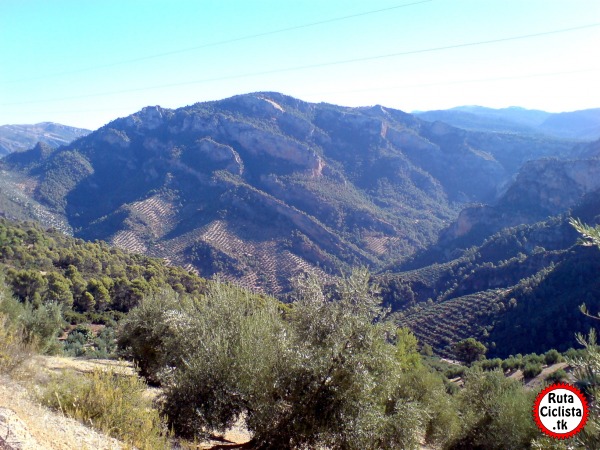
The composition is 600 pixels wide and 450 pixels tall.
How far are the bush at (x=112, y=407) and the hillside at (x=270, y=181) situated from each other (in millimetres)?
58679

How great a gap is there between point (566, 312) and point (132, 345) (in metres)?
35.2

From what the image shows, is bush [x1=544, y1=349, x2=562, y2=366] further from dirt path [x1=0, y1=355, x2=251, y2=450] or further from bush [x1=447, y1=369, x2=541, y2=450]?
dirt path [x1=0, y1=355, x2=251, y2=450]

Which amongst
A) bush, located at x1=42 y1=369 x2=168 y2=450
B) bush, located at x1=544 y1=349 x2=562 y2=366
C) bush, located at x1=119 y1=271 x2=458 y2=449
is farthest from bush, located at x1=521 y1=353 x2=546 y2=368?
bush, located at x1=42 y1=369 x2=168 y2=450

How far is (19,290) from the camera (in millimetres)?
29125

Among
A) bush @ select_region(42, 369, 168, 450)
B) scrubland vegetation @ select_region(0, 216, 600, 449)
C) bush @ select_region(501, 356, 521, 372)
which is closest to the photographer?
bush @ select_region(42, 369, 168, 450)

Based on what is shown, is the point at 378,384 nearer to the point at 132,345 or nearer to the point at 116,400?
the point at 116,400

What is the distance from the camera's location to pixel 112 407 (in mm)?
8234

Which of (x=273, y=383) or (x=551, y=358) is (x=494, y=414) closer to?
(x=273, y=383)

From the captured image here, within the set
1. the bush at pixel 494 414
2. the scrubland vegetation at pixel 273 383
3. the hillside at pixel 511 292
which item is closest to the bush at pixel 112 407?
the scrubland vegetation at pixel 273 383

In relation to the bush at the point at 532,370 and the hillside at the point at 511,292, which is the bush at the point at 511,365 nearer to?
the bush at the point at 532,370

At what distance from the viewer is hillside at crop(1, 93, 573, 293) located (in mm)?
80375

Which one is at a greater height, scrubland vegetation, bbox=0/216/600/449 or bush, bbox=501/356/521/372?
scrubland vegetation, bbox=0/216/600/449

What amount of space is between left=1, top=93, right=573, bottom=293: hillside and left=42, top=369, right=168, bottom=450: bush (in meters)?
58.7

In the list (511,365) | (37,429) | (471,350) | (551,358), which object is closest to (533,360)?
(551,358)
